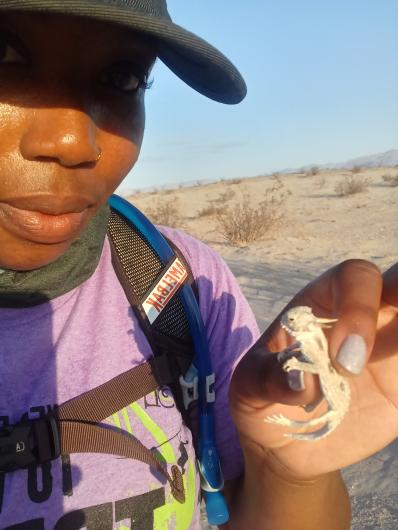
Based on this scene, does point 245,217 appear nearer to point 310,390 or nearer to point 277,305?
point 277,305

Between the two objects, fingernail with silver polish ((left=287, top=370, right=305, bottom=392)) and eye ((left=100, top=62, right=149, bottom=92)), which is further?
eye ((left=100, top=62, right=149, bottom=92))

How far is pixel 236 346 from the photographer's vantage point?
1240 millimetres

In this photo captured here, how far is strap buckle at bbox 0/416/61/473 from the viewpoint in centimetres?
88

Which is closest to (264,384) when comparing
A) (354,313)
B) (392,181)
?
(354,313)

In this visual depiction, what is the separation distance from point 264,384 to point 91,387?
0.43 m

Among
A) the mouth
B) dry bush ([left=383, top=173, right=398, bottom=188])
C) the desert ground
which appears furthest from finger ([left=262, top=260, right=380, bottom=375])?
dry bush ([left=383, top=173, right=398, bottom=188])

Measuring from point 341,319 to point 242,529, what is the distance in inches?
29.5

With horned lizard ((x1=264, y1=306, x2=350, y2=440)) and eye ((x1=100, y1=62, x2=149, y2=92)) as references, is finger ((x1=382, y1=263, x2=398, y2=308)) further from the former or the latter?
eye ((x1=100, y1=62, x2=149, y2=92))

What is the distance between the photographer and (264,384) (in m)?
0.77

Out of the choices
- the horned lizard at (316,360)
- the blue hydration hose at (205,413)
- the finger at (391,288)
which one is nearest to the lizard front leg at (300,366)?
the horned lizard at (316,360)

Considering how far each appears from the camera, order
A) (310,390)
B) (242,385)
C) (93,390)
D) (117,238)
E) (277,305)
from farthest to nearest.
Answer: (277,305), (117,238), (93,390), (242,385), (310,390)

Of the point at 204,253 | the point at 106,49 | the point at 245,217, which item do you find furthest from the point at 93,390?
the point at 245,217

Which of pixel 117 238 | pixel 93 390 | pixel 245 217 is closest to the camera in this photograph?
pixel 93 390

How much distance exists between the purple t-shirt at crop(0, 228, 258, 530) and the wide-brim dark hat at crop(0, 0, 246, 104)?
0.44m
